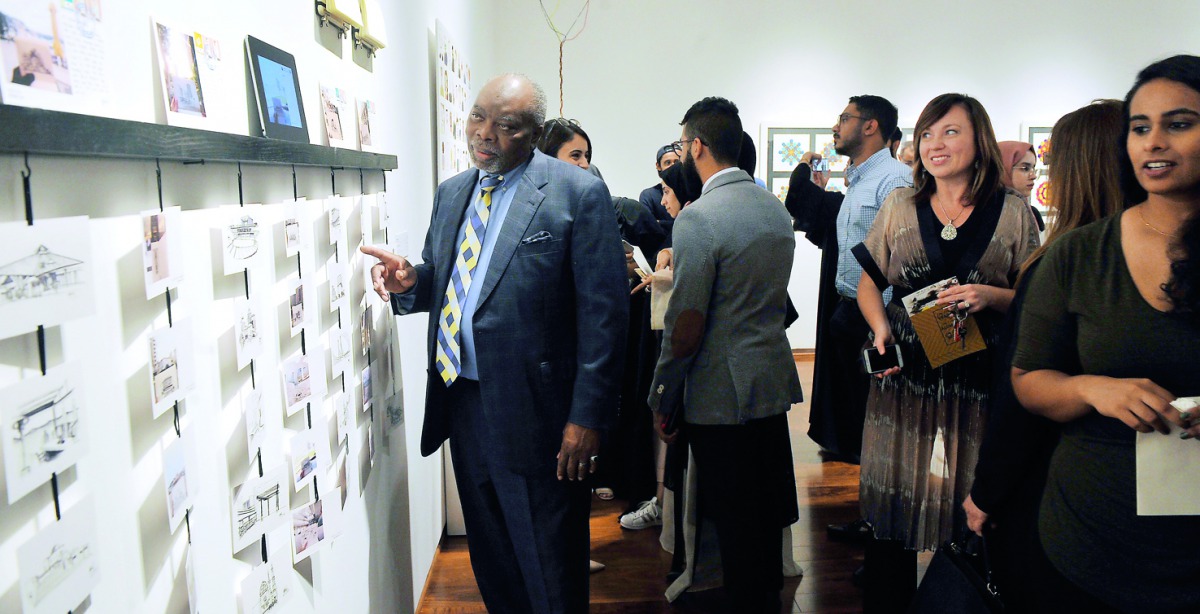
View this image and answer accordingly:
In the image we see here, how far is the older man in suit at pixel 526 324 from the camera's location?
1758 mm

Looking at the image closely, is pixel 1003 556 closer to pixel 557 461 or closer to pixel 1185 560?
pixel 1185 560

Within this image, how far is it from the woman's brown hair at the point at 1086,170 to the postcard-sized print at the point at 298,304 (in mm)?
1427

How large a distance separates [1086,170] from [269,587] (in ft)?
5.79

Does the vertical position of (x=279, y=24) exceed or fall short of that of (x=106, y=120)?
it exceeds it

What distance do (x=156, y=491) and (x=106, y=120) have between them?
412mm

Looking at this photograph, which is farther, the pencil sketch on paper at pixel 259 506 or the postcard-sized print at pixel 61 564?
the pencil sketch on paper at pixel 259 506

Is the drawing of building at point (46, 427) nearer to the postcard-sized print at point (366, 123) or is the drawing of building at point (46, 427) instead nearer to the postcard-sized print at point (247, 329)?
the postcard-sized print at point (247, 329)

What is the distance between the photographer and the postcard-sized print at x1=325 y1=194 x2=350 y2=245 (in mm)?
1513

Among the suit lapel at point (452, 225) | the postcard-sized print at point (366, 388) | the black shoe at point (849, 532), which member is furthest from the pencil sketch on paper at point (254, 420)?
the black shoe at point (849, 532)

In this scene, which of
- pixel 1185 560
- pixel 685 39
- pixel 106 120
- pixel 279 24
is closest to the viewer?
pixel 106 120

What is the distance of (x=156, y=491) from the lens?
0.87 m

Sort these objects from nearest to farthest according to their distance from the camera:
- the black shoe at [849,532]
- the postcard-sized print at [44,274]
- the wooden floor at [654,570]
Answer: the postcard-sized print at [44,274], the wooden floor at [654,570], the black shoe at [849,532]

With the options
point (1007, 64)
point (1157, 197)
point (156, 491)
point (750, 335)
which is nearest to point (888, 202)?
point (750, 335)

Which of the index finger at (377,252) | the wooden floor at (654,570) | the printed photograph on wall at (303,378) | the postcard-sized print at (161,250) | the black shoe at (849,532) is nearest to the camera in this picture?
the postcard-sized print at (161,250)
